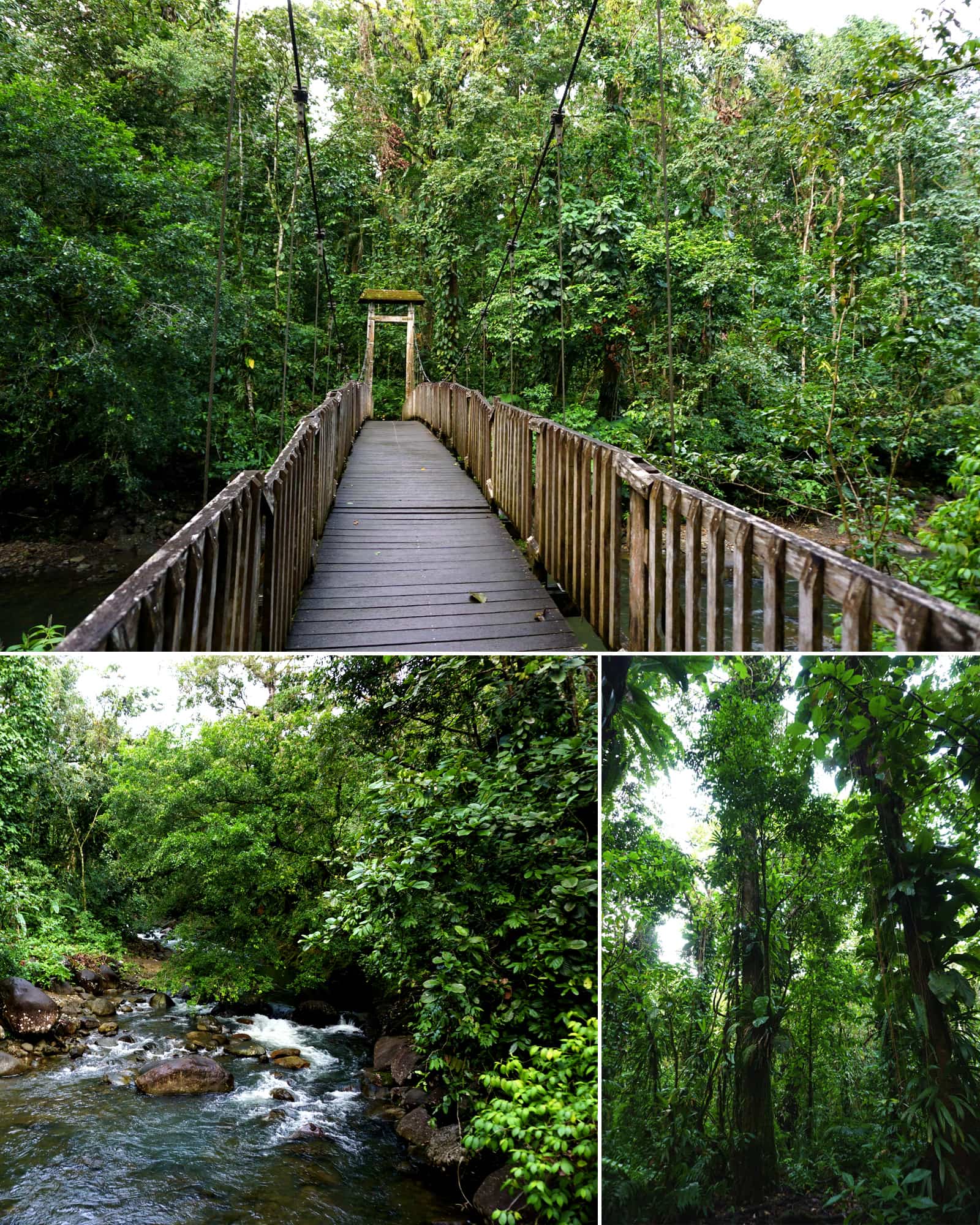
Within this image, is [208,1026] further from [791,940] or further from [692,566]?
[692,566]

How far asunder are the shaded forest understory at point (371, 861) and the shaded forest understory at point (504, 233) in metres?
3.65

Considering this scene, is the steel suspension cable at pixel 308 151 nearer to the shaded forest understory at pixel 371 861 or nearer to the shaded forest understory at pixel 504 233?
the shaded forest understory at pixel 504 233

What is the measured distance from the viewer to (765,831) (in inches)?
87.0

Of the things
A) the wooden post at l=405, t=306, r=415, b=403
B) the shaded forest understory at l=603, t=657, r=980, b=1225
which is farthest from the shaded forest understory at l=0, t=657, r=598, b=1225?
the wooden post at l=405, t=306, r=415, b=403

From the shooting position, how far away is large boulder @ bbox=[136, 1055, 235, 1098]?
459cm

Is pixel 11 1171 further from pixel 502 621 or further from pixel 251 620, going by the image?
pixel 502 621

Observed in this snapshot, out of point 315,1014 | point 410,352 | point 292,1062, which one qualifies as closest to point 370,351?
point 410,352

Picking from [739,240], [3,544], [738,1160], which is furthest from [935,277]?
[3,544]

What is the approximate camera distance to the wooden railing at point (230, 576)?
149 centimetres

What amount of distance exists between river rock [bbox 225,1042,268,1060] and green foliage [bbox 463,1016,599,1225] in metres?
3.89

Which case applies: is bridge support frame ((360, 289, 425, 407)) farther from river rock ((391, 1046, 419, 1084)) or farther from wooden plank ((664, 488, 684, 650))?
wooden plank ((664, 488, 684, 650))

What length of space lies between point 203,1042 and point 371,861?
4.23m

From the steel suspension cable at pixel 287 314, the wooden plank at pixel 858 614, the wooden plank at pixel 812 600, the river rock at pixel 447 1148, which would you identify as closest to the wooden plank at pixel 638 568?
the wooden plank at pixel 812 600

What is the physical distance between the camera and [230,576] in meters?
2.24
